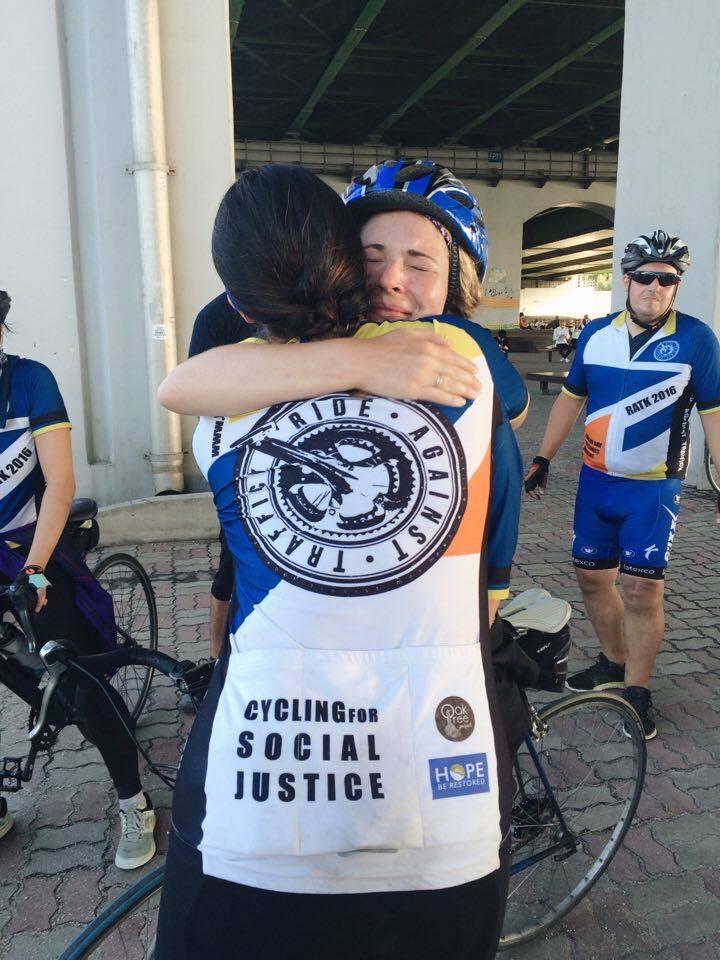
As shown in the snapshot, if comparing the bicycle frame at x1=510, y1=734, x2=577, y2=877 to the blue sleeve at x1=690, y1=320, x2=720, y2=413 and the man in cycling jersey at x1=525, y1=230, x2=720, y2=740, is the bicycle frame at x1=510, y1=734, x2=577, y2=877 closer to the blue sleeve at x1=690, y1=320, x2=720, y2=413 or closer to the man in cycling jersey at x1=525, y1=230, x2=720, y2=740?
the man in cycling jersey at x1=525, y1=230, x2=720, y2=740

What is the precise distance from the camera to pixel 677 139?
321 inches

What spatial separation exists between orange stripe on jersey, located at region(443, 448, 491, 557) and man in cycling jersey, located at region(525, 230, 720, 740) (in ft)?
8.63

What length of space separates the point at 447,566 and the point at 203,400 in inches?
19.3

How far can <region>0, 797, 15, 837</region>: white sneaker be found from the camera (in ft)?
9.64

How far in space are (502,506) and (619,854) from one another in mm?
2175

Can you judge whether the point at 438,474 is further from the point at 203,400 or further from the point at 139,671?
the point at 139,671

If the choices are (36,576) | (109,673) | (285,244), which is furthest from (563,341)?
(285,244)

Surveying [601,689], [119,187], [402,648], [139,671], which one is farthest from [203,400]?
[119,187]

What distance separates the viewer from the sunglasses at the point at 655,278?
11.8 ft

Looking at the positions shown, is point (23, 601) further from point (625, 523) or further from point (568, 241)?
point (568, 241)

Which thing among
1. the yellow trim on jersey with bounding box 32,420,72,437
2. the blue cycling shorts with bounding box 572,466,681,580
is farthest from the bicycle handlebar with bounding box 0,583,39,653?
the blue cycling shorts with bounding box 572,466,681,580

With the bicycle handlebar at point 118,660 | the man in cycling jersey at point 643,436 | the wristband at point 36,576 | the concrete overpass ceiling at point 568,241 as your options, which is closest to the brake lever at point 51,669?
the bicycle handlebar at point 118,660

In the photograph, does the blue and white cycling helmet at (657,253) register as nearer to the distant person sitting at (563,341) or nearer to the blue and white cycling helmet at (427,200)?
the blue and white cycling helmet at (427,200)

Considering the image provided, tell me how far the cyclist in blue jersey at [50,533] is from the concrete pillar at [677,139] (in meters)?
7.10
